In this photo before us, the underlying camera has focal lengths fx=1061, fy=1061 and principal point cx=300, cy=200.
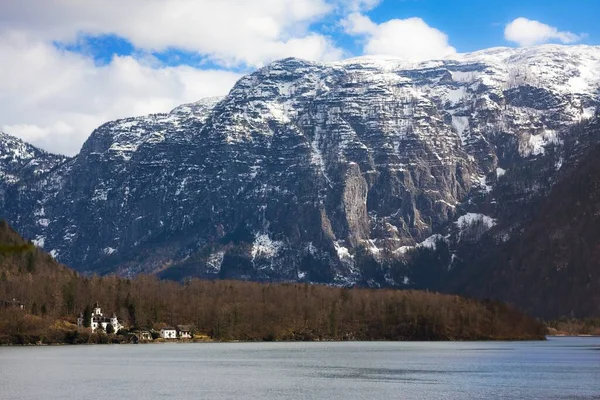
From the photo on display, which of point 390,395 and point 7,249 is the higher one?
point 7,249

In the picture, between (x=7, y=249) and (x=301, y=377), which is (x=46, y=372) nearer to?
(x=301, y=377)

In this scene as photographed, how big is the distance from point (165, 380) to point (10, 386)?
23.6 m

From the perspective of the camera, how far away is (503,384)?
154625 mm

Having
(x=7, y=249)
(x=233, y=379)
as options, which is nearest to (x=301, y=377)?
(x=233, y=379)

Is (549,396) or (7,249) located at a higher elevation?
(7,249)

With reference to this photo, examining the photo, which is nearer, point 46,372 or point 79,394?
point 79,394

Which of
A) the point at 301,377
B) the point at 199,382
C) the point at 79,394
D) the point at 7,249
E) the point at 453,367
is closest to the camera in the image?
the point at 7,249

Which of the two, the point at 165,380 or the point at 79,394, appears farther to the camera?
the point at 165,380

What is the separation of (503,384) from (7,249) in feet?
358

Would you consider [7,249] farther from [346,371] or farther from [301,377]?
[346,371]

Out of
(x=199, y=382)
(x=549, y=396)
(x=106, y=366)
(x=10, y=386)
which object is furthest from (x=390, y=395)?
(x=106, y=366)

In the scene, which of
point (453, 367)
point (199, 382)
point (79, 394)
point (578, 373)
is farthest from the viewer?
point (453, 367)

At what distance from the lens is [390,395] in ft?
454

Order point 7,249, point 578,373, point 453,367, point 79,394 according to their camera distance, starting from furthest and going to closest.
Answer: point 453,367
point 578,373
point 79,394
point 7,249
